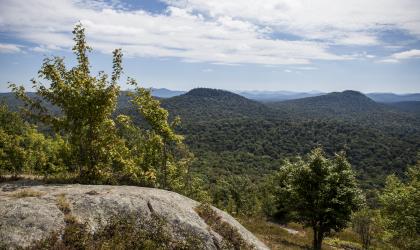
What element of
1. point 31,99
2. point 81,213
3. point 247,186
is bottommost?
point 247,186

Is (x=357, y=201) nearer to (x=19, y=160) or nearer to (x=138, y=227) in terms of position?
(x=138, y=227)

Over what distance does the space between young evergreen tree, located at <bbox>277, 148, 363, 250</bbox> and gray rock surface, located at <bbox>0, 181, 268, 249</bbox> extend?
50.6 ft

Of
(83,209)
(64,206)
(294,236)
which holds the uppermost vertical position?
(64,206)

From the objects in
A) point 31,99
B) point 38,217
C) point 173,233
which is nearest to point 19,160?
point 31,99

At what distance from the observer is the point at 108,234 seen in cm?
1332

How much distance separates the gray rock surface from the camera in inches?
483

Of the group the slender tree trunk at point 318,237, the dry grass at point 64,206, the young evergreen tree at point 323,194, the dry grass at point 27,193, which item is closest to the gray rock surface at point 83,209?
the dry grass at point 27,193

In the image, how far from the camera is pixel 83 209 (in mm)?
13773

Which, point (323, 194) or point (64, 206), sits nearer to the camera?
point (64, 206)

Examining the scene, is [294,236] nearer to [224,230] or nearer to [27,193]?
[224,230]

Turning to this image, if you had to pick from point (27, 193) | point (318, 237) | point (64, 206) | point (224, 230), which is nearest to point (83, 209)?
point (64, 206)

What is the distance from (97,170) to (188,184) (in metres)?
31.1

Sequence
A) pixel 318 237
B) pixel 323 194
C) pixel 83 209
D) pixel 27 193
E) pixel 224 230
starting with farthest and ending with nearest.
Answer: pixel 318 237
pixel 323 194
pixel 224 230
pixel 27 193
pixel 83 209

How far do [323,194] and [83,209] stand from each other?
881 inches
